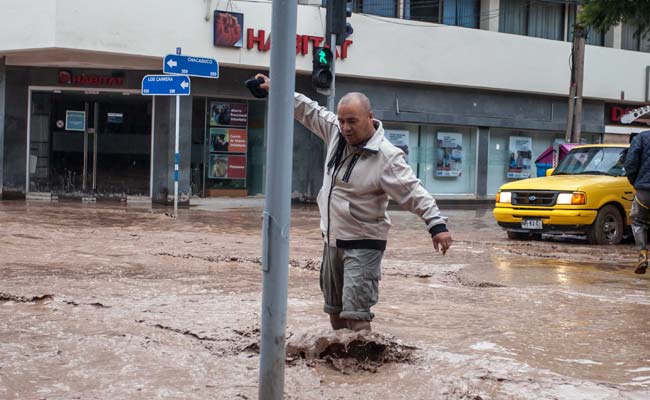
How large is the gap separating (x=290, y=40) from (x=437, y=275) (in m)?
6.90

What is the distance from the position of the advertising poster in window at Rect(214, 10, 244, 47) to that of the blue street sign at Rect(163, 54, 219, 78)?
3764mm

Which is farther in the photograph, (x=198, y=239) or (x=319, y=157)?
(x=319, y=157)

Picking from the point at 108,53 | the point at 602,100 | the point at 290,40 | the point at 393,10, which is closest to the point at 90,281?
the point at 290,40

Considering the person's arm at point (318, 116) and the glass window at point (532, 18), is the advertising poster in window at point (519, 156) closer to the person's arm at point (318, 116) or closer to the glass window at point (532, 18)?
the glass window at point (532, 18)

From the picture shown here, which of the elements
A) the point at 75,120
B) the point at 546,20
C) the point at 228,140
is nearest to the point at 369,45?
the point at 228,140

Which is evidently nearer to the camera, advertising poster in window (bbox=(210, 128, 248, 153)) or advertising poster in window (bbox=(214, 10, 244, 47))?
advertising poster in window (bbox=(214, 10, 244, 47))

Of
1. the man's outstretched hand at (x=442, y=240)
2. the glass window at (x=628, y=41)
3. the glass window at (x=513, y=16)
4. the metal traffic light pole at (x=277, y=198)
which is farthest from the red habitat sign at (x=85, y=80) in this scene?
the metal traffic light pole at (x=277, y=198)

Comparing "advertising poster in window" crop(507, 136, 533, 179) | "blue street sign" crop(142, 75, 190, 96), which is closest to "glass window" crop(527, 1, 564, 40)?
"advertising poster in window" crop(507, 136, 533, 179)

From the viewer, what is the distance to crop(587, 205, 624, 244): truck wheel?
49.1 ft

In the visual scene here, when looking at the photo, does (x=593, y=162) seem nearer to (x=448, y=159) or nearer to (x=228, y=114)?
(x=228, y=114)

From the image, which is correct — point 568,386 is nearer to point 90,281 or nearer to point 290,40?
point 290,40

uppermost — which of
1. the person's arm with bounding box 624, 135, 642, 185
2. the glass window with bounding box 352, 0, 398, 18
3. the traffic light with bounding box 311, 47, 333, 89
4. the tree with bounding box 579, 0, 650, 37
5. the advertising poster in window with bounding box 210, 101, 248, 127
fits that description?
the glass window with bounding box 352, 0, 398, 18

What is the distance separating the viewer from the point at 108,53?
20844mm

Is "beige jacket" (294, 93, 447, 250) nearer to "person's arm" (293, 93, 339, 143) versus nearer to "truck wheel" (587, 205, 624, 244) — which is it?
"person's arm" (293, 93, 339, 143)
